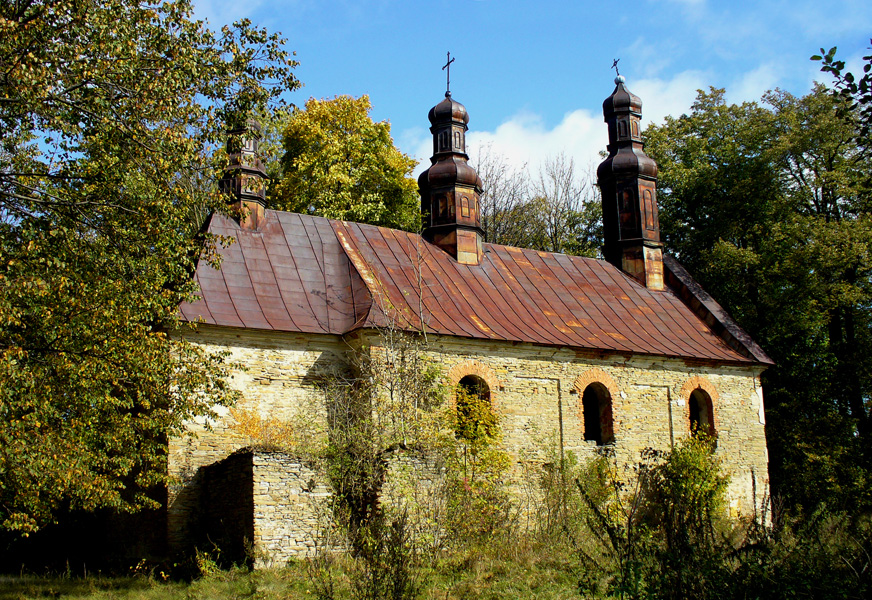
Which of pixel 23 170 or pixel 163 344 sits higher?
pixel 23 170

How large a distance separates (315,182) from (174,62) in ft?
45.9

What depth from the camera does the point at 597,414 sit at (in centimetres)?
1714

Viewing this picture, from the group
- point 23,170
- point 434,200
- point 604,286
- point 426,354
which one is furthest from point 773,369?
point 23,170

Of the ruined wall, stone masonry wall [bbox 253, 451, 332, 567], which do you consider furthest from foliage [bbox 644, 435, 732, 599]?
the ruined wall

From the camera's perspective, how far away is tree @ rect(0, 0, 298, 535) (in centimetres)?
862

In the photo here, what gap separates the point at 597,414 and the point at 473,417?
3.77 metres

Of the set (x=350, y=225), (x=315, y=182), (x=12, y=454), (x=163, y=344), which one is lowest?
→ (x=12, y=454)

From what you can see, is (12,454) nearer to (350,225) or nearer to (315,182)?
(350,225)

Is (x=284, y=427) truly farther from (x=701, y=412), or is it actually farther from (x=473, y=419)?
(x=701, y=412)

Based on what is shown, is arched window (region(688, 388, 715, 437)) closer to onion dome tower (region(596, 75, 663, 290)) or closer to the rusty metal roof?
the rusty metal roof

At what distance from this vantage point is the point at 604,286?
1973 cm

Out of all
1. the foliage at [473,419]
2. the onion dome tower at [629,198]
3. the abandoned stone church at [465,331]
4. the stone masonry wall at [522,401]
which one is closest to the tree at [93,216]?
the abandoned stone church at [465,331]

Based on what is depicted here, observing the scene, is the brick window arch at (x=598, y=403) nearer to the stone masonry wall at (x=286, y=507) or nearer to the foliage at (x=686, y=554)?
the stone masonry wall at (x=286, y=507)

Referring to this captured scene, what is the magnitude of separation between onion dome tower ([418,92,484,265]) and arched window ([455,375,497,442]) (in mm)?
4500
